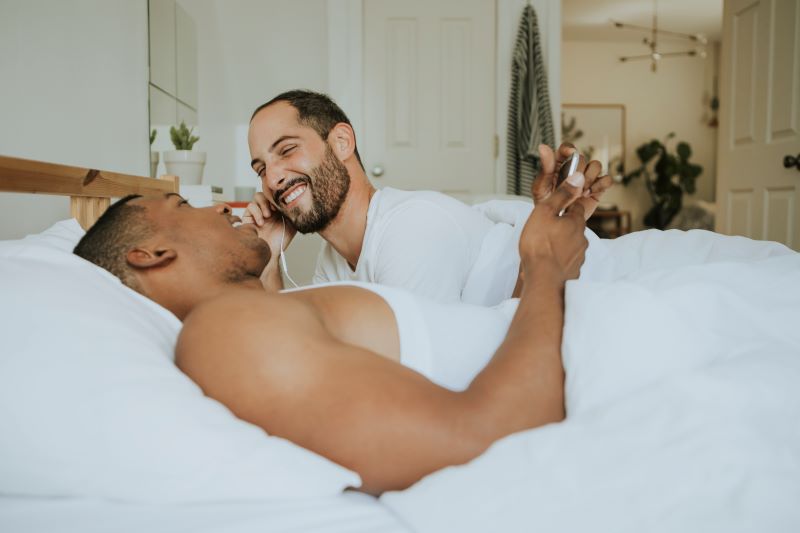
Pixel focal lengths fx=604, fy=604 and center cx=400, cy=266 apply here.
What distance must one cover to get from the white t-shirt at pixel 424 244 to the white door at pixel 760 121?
2.35m

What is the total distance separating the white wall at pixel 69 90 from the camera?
1.60 m

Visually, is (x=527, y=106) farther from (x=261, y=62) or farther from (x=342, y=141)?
(x=342, y=141)

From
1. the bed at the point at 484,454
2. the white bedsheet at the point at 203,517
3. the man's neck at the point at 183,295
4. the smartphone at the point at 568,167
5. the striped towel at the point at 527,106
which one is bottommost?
the white bedsheet at the point at 203,517

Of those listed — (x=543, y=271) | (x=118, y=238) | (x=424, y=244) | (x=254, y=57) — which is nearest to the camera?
(x=543, y=271)

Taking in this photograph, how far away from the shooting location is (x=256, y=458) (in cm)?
61

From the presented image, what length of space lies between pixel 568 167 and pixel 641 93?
7.46 meters

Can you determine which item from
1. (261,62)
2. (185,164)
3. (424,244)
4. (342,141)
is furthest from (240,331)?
(261,62)

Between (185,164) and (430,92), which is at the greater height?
(430,92)

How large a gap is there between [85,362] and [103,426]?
0.08m

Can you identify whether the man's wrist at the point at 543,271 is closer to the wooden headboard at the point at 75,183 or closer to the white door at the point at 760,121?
the wooden headboard at the point at 75,183

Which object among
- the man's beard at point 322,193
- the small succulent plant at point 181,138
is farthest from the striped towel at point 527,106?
the man's beard at point 322,193

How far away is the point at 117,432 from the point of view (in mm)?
612

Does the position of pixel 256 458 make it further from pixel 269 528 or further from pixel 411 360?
pixel 411 360

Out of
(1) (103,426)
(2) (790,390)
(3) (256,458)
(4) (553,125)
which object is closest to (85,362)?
(1) (103,426)
